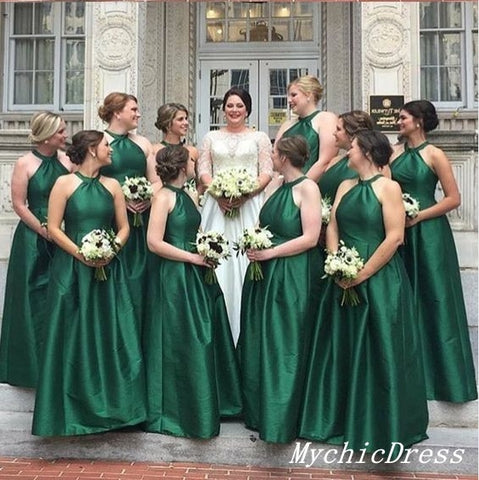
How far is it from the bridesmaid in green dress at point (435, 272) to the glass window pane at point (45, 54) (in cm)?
896

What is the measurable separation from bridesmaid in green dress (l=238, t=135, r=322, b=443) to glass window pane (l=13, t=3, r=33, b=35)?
371 inches

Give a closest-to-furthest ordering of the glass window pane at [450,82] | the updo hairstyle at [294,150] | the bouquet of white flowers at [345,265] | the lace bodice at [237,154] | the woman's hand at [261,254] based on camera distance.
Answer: the bouquet of white flowers at [345,265] < the woman's hand at [261,254] < the updo hairstyle at [294,150] < the lace bodice at [237,154] < the glass window pane at [450,82]

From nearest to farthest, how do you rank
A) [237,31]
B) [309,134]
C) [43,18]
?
[309,134] → [43,18] → [237,31]

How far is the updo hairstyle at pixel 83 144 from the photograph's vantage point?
5043 millimetres

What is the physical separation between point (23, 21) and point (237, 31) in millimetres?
4071

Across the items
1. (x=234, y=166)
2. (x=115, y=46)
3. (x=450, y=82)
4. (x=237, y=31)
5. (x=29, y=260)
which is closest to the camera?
(x=29, y=260)

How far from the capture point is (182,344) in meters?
4.98

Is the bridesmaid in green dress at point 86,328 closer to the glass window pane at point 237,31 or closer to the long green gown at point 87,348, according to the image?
the long green gown at point 87,348

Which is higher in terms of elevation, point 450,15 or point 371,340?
point 450,15

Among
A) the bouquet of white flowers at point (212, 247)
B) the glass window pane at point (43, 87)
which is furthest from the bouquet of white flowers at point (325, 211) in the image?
the glass window pane at point (43, 87)

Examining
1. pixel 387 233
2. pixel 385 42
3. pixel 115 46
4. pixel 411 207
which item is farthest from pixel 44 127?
pixel 385 42

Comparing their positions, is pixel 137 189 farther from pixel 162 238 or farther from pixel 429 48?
pixel 429 48

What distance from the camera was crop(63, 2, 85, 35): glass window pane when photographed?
12586 mm

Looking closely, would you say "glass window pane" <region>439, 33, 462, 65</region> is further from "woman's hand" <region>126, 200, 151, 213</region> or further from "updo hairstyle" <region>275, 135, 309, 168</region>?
"woman's hand" <region>126, 200, 151, 213</region>
